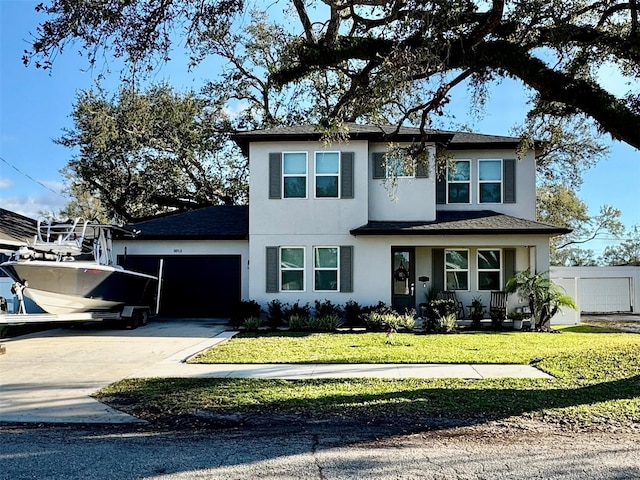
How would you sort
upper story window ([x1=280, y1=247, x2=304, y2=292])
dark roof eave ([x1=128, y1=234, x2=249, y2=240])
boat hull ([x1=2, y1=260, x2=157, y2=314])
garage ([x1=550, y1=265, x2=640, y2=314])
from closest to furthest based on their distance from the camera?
boat hull ([x1=2, y1=260, x2=157, y2=314]), upper story window ([x1=280, y1=247, x2=304, y2=292]), dark roof eave ([x1=128, y1=234, x2=249, y2=240]), garage ([x1=550, y1=265, x2=640, y2=314])

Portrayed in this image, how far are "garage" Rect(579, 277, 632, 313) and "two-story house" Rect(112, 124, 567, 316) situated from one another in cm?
559

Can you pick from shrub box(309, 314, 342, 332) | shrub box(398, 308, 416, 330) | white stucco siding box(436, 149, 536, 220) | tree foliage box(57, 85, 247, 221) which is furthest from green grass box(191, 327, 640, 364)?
tree foliage box(57, 85, 247, 221)

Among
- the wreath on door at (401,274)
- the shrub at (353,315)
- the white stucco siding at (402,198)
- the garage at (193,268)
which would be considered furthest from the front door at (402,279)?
the garage at (193,268)

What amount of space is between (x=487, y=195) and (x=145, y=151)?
17321 mm

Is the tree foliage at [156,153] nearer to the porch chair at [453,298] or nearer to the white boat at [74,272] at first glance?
the white boat at [74,272]

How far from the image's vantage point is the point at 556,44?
9.02 metres

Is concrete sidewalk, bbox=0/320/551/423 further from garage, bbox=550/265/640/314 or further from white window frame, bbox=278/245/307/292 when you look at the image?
garage, bbox=550/265/640/314

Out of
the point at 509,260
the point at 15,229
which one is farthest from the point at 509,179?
the point at 15,229

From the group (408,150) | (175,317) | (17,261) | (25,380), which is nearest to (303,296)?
(175,317)

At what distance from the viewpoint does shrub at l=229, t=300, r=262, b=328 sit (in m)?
15.8

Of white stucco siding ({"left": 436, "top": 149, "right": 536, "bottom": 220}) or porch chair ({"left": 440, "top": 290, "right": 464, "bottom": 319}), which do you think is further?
white stucco siding ({"left": 436, "top": 149, "right": 536, "bottom": 220})

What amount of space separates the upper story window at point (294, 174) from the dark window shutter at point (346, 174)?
1.15m

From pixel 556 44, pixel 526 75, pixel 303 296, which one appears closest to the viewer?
pixel 526 75

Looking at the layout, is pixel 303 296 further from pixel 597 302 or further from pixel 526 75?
pixel 597 302
